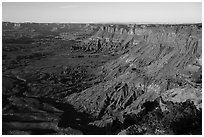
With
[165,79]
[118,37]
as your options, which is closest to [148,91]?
[165,79]

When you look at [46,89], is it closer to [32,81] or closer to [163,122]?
[32,81]

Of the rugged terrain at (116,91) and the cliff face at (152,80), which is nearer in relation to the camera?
the rugged terrain at (116,91)

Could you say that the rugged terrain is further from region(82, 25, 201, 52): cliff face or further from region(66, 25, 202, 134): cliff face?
region(82, 25, 201, 52): cliff face

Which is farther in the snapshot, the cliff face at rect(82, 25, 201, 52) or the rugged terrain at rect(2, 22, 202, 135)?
the cliff face at rect(82, 25, 201, 52)

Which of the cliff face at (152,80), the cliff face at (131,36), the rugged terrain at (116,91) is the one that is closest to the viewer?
the rugged terrain at (116,91)

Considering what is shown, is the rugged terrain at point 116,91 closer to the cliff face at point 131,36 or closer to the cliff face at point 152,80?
the cliff face at point 152,80

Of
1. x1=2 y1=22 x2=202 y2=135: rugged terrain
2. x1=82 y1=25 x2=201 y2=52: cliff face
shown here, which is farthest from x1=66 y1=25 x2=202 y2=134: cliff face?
x1=82 y1=25 x2=201 y2=52: cliff face

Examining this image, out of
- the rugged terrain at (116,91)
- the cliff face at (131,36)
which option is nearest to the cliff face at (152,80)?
the rugged terrain at (116,91)

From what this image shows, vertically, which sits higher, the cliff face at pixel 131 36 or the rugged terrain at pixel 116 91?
the cliff face at pixel 131 36
